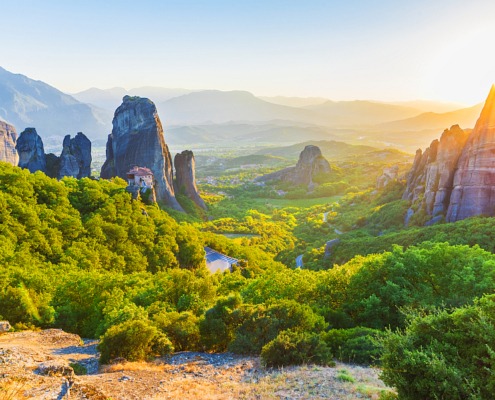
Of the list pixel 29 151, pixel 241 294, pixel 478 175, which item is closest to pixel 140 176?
pixel 29 151

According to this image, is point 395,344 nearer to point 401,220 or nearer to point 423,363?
point 423,363

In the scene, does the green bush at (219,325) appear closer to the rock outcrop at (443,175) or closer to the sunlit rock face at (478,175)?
the sunlit rock face at (478,175)

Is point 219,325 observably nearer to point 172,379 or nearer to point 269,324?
point 269,324

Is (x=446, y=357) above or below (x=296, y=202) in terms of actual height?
above

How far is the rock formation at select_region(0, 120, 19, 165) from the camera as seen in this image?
6619 centimetres

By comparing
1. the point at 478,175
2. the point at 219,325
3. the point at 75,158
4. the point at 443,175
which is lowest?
the point at 219,325

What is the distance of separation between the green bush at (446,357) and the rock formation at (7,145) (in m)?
71.8

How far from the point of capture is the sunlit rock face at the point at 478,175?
139 ft

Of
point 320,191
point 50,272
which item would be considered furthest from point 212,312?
point 320,191

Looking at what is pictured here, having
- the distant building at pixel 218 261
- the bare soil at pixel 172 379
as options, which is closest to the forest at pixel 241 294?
the bare soil at pixel 172 379

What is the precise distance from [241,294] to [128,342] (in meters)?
10.2

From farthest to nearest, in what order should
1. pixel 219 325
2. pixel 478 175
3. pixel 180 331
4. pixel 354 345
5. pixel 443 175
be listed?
pixel 443 175 → pixel 478 175 → pixel 180 331 → pixel 219 325 → pixel 354 345

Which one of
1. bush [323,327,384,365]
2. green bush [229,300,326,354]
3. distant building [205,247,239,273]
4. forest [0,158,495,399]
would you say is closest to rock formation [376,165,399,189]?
forest [0,158,495,399]

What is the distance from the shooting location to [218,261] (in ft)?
141
